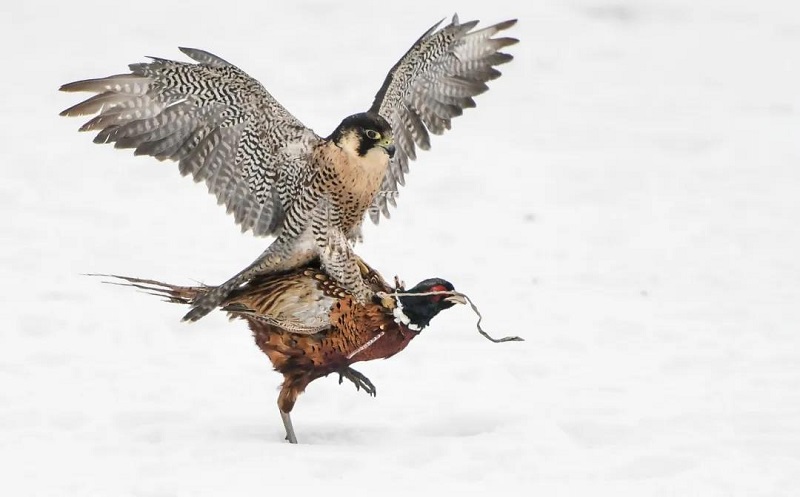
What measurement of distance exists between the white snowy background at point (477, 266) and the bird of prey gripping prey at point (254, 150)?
2.60 feet

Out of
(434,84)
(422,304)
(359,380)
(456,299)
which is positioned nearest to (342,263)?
(422,304)

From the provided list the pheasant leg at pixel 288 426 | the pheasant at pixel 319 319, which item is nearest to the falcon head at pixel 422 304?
the pheasant at pixel 319 319

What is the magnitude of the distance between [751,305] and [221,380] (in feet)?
10.0

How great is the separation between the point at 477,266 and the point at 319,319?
2746mm

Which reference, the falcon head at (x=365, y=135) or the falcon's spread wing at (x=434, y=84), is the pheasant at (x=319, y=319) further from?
the falcon's spread wing at (x=434, y=84)

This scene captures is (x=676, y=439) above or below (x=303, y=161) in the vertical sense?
below

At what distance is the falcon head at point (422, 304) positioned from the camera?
496 cm

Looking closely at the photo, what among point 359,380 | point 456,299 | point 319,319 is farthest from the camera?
point 359,380

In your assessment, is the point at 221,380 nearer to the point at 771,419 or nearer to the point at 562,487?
the point at 562,487

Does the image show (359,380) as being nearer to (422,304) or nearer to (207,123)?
(422,304)

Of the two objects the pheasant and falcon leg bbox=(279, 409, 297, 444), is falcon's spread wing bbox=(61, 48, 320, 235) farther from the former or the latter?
falcon leg bbox=(279, 409, 297, 444)

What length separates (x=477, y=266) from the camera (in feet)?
25.2

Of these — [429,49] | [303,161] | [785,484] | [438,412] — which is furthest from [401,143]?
[785,484]

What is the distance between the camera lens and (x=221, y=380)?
5.96 m
